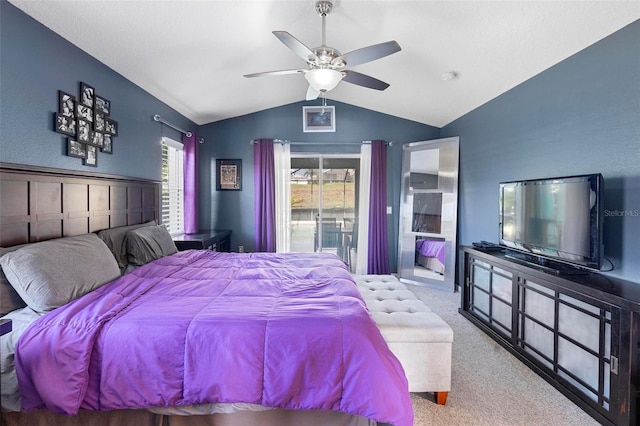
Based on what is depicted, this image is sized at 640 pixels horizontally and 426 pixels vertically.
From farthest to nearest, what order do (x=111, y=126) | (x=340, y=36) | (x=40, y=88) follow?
(x=340, y=36) < (x=111, y=126) < (x=40, y=88)

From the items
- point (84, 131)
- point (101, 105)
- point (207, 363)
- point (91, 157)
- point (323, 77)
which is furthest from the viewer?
point (101, 105)

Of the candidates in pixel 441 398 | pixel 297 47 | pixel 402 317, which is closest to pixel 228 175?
pixel 297 47

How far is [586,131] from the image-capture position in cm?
243

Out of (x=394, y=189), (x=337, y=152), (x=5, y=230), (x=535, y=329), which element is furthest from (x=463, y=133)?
(x=5, y=230)

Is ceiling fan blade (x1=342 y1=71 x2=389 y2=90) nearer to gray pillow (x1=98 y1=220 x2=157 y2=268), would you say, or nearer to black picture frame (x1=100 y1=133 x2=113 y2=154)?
black picture frame (x1=100 y1=133 x2=113 y2=154)

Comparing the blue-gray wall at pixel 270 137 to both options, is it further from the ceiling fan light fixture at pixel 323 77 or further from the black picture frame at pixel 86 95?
the ceiling fan light fixture at pixel 323 77

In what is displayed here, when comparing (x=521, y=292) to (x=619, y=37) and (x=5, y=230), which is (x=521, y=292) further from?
(x=5, y=230)

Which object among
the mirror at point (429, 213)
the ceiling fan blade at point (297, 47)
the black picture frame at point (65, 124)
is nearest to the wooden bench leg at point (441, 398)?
the ceiling fan blade at point (297, 47)

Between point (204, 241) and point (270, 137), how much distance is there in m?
2.06

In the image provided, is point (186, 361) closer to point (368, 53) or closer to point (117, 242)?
point (117, 242)

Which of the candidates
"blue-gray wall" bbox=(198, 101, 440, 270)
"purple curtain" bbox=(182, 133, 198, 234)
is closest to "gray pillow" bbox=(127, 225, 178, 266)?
"purple curtain" bbox=(182, 133, 198, 234)

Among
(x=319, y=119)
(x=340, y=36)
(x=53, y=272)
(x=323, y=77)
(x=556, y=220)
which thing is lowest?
(x=53, y=272)

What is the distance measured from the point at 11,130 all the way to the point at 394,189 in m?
4.46

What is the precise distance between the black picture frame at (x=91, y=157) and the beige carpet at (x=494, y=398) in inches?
122
